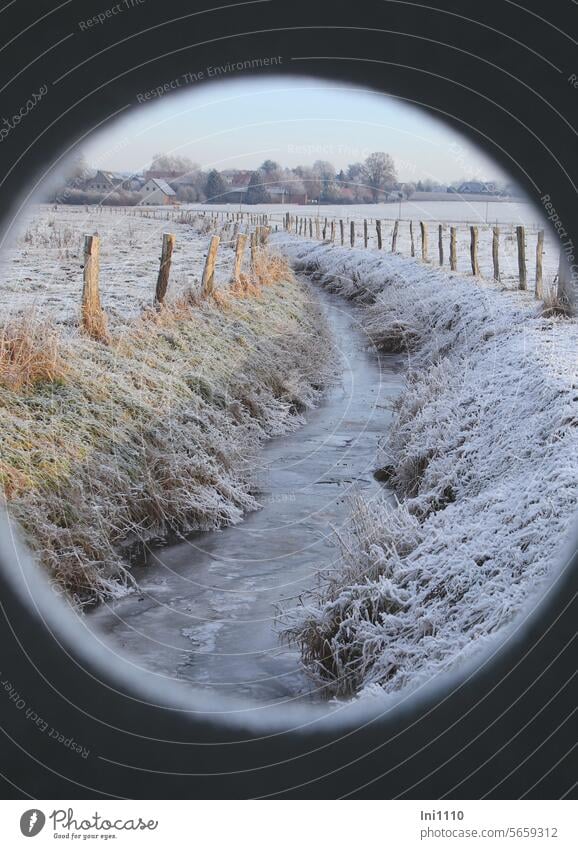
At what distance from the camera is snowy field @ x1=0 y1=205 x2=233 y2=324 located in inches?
395

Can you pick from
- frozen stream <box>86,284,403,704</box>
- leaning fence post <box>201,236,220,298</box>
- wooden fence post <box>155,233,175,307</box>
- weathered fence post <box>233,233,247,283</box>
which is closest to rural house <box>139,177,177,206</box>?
frozen stream <box>86,284,403,704</box>

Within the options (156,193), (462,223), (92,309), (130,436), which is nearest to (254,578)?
(130,436)

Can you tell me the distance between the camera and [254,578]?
667 cm

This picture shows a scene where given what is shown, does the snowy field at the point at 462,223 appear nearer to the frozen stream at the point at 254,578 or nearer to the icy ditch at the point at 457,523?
the icy ditch at the point at 457,523

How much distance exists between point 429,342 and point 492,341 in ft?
8.26

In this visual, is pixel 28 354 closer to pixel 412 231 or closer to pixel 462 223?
pixel 462 223

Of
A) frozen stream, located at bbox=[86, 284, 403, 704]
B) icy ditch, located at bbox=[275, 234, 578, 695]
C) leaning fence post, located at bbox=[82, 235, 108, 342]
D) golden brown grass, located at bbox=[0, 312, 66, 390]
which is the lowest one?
frozen stream, located at bbox=[86, 284, 403, 704]

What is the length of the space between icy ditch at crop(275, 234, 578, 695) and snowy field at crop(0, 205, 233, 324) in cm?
357

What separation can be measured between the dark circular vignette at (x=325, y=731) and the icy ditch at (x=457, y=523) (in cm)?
36

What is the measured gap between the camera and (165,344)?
9.55m

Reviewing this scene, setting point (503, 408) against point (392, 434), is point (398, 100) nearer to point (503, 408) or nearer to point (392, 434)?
point (503, 408)

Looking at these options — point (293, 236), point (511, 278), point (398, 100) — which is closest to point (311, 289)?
point (511, 278)

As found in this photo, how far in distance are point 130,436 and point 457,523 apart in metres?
3.02

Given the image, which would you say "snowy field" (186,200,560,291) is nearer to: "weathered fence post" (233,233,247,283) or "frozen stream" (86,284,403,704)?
"weathered fence post" (233,233,247,283)
